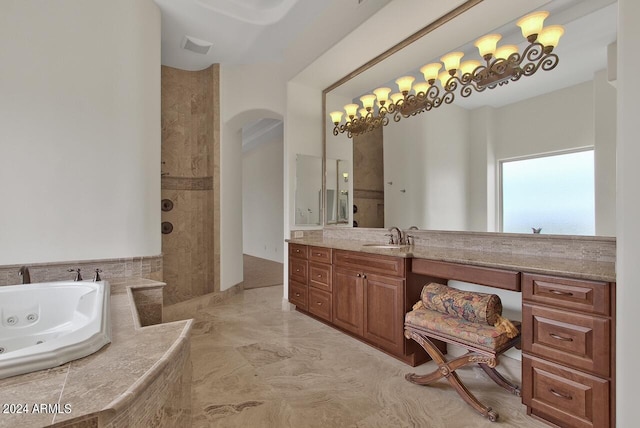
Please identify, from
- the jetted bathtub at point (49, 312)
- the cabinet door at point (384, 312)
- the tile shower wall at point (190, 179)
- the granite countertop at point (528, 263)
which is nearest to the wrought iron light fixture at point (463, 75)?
the granite countertop at point (528, 263)

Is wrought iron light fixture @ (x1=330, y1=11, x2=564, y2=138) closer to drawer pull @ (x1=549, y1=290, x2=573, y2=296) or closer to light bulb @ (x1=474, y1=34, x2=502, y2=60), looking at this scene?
light bulb @ (x1=474, y1=34, x2=502, y2=60)

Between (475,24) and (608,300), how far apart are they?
208 centimetres

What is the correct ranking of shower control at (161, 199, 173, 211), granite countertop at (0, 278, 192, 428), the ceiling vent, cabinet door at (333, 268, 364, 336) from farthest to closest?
1. shower control at (161, 199, 173, 211)
2. the ceiling vent
3. cabinet door at (333, 268, 364, 336)
4. granite countertop at (0, 278, 192, 428)

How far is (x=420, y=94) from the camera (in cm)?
274

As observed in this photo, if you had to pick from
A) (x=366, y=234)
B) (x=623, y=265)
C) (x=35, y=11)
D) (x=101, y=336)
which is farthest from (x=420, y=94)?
(x=35, y=11)

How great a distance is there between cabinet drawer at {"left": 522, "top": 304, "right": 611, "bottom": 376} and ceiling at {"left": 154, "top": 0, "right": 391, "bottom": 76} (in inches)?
97.3

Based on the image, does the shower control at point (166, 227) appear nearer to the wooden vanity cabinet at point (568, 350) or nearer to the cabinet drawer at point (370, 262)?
the cabinet drawer at point (370, 262)

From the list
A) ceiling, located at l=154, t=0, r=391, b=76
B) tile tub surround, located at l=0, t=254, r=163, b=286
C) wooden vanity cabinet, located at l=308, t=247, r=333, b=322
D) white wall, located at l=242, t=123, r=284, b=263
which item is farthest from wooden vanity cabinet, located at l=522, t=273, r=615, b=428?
white wall, located at l=242, t=123, r=284, b=263

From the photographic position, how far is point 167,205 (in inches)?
155

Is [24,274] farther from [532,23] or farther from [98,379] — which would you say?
[532,23]

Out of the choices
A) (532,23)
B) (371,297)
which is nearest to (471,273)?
(371,297)

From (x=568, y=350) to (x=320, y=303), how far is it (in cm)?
208

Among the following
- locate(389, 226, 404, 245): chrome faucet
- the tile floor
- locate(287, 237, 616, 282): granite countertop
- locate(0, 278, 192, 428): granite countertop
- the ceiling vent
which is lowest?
the tile floor

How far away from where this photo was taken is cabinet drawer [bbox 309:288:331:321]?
120 inches
